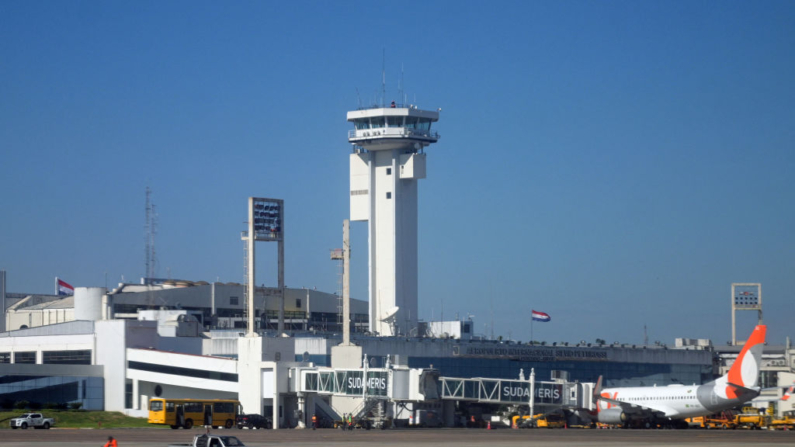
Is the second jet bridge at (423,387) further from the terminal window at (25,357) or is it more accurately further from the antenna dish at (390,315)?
the antenna dish at (390,315)

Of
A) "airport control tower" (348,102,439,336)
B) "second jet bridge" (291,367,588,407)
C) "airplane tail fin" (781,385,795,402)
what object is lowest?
"airplane tail fin" (781,385,795,402)

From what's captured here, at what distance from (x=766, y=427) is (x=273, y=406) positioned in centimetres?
4211

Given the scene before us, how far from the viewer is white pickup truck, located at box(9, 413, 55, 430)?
298ft

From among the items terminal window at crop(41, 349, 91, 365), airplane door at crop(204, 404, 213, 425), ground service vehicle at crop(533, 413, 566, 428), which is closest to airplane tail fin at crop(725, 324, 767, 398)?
ground service vehicle at crop(533, 413, 566, 428)

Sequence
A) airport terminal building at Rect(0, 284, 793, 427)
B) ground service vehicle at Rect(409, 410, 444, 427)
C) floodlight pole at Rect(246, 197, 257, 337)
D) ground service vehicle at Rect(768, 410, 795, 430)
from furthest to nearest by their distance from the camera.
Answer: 1. floodlight pole at Rect(246, 197, 257, 337)
2. airport terminal building at Rect(0, 284, 793, 427)
3. ground service vehicle at Rect(409, 410, 444, 427)
4. ground service vehicle at Rect(768, 410, 795, 430)

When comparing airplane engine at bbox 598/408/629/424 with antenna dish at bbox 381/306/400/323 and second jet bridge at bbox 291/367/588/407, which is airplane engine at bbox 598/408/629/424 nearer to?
second jet bridge at bbox 291/367/588/407

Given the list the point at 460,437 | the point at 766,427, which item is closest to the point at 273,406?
the point at 460,437

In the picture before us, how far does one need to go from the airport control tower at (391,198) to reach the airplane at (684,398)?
56394 millimetres

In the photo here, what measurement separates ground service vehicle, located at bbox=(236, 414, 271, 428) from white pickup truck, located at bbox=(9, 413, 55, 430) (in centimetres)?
1578

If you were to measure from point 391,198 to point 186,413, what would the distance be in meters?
67.6

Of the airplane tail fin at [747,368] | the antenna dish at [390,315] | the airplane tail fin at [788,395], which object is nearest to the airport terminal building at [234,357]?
the antenna dish at [390,315]

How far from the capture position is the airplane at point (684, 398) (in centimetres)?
8694

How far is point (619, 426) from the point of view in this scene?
3812 inches

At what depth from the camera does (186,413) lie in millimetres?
89938
